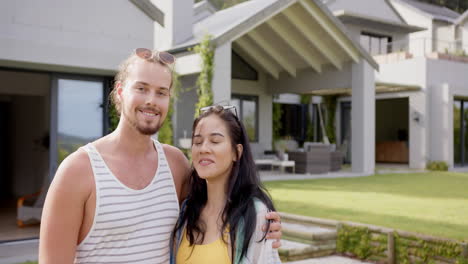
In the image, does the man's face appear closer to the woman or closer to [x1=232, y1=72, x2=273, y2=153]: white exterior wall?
the woman

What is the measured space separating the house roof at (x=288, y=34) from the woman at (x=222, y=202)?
9.51 meters

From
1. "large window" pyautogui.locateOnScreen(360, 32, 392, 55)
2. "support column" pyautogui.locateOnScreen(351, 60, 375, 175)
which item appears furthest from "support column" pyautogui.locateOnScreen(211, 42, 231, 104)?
"large window" pyautogui.locateOnScreen(360, 32, 392, 55)

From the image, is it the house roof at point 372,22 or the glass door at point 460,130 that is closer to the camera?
the glass door at point 460,130

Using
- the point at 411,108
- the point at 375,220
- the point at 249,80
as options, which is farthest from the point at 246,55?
the point at 375,220

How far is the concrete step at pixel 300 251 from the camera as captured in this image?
17.2ft

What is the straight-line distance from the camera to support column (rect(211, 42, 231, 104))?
439 inches

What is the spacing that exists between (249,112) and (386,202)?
8.83 meters

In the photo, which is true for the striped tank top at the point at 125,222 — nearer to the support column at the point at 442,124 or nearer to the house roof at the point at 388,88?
the house roof at the point at 388,88

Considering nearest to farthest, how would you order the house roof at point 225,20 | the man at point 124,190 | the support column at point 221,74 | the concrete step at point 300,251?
the man at point 124,190
the concrete step at point 300,251
the support column at point 221,74
the house roof at point 225,20

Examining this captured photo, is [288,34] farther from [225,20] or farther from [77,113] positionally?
[77,113]

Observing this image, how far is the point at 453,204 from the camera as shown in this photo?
809 centimetres

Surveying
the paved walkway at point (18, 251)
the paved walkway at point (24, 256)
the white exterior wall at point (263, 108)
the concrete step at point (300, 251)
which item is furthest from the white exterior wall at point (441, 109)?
the paved walkway at point (18, 251)

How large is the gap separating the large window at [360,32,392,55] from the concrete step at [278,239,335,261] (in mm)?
17993

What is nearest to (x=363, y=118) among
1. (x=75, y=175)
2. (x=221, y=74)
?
(x=221, y=74)
